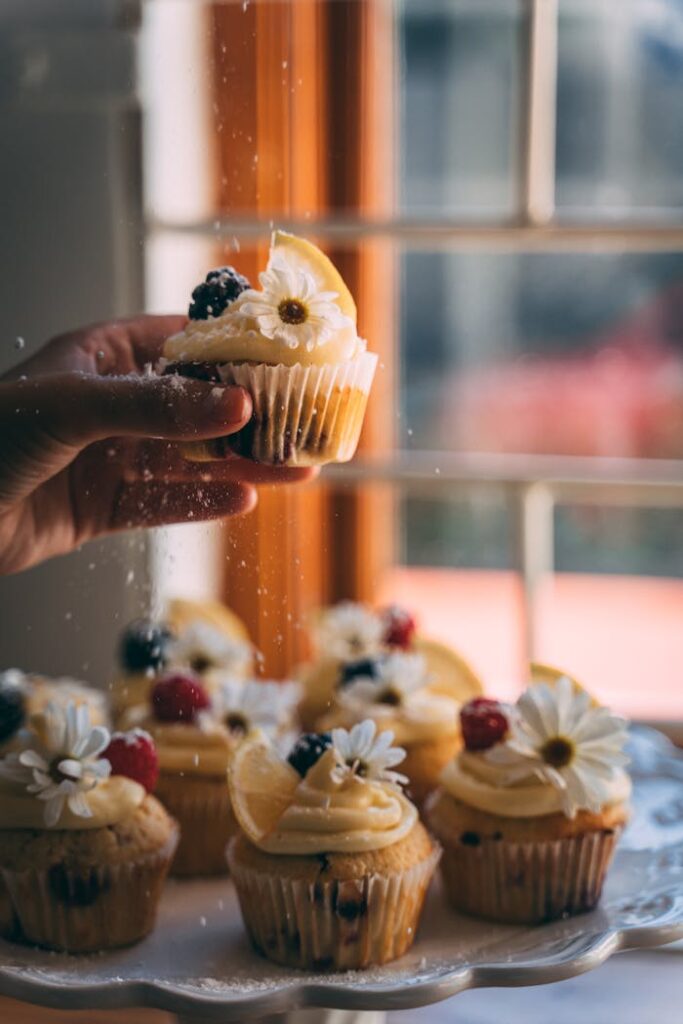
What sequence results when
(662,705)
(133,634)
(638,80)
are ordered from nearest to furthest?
(133,634), (662,705), (638,80)

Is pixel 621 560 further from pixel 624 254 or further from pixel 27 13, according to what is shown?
pixel 27 13

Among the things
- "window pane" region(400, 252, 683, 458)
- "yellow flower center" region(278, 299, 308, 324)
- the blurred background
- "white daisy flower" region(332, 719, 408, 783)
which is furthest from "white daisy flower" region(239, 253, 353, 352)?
Answer: "window pane" region(400, 252, 683, 458)

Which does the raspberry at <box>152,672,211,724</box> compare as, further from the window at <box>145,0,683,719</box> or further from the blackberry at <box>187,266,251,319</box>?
the blackberry at <box>187,266,251,319</box>

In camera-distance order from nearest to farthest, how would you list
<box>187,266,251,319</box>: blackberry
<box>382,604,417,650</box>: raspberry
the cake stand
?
1. the cake stand
2. <box>187,266,251,319</box>: blackberry
3. <box>382,604,417,650</box>: raspberry

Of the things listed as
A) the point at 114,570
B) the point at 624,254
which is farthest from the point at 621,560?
the point at 114,570

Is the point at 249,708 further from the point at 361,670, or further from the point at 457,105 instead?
the point at 457,105

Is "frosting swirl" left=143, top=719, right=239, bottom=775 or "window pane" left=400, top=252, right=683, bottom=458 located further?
"window pane" left=400, top=252, right=683, bottom=458

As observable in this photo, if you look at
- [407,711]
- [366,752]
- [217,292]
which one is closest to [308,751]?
[366,752]
